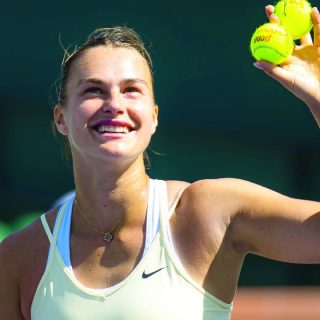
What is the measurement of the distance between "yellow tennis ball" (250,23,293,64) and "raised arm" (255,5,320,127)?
46 millimetres

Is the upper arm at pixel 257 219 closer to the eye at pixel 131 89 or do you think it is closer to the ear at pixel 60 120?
the eye at pixel 131 89

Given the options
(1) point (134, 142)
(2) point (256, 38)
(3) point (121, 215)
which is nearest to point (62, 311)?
(3) point (121, 215)

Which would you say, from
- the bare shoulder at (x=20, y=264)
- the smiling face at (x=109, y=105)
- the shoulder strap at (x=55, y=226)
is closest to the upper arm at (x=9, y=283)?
the bare shoulder at (x=20, y=264)


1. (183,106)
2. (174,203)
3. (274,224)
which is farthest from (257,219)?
(183,106)

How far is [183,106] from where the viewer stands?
8266 mm

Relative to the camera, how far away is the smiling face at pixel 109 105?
3.09 meters

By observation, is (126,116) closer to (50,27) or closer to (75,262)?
(75,262)

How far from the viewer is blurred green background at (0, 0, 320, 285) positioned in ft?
25.7

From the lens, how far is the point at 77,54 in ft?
11.0

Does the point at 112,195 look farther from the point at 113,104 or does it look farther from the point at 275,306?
the point at 275,306

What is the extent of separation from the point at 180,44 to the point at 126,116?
→ 17.2ft

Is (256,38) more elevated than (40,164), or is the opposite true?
(256,38)

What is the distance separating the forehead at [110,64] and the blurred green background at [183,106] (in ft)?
14.3

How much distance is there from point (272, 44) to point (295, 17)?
0.28 meters
